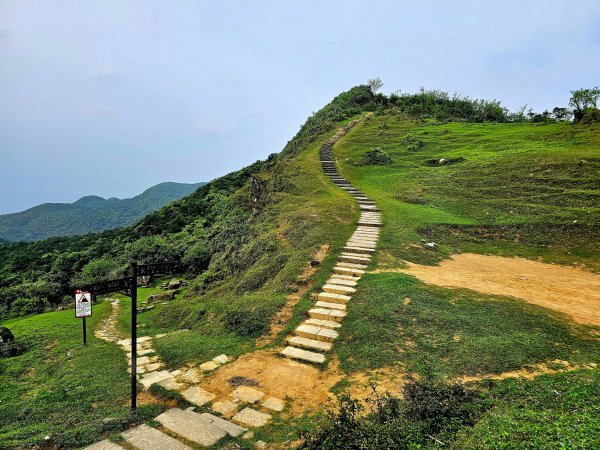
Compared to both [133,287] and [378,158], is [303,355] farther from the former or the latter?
[378,158]

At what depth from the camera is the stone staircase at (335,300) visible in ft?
26.9

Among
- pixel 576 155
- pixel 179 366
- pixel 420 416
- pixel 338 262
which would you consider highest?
pixel 576 155

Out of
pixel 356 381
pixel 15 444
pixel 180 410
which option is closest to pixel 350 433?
pixel 356 381

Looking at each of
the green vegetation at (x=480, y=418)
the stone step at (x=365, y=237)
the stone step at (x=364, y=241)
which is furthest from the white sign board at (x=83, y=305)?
the stone step at (x=365, y=237)

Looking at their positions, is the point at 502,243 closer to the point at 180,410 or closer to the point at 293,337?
the point at 293,337

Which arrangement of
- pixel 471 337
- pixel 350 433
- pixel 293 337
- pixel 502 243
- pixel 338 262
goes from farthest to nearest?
pixel 502 243
pixel 338 262
pixel 293 337
pixel 471 337
pixel 350 433

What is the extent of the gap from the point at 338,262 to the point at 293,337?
4.57 meters

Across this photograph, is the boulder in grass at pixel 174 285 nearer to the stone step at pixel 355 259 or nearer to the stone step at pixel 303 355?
the stone step at pixel 355 259

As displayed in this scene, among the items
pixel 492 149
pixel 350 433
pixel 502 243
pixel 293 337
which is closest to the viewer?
pixel 350 433

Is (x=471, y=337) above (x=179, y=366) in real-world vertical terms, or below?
above

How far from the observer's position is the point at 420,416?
15.9 feet

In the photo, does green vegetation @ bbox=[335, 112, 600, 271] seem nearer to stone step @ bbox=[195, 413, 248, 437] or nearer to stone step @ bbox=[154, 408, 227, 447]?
stone step @ bbox=[195, 413, 248, 437]

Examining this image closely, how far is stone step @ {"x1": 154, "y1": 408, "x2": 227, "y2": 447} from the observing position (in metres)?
5.20

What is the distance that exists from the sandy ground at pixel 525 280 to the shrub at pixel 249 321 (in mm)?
5145
